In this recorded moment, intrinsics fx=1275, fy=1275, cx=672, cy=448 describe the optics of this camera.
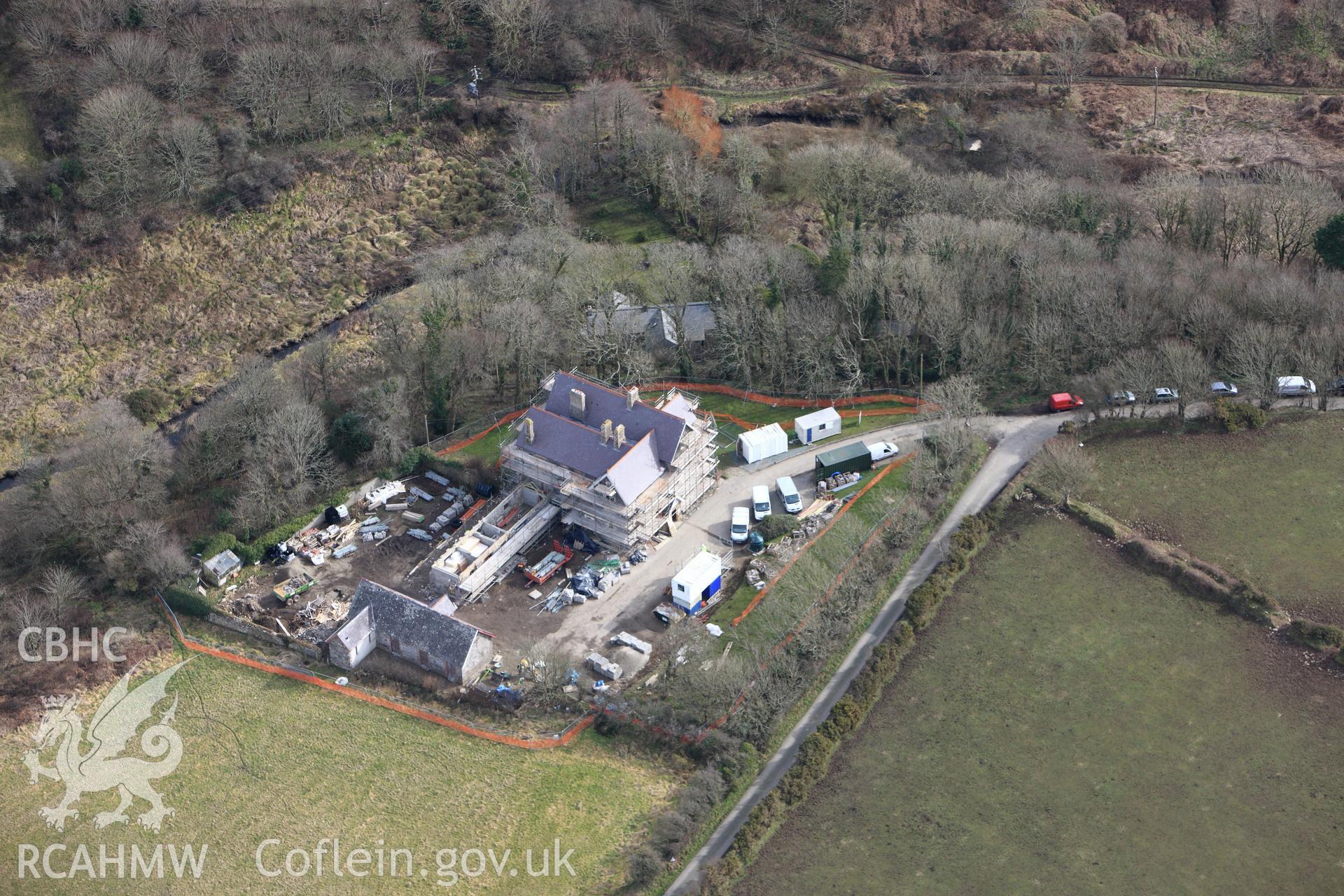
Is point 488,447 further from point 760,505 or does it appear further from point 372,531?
point 760,505

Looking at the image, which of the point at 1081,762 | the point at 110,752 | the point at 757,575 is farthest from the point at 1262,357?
the point at 110,752

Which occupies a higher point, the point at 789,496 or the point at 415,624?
the point at 789,496

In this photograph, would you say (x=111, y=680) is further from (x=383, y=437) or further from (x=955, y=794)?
(x=955, y=794)

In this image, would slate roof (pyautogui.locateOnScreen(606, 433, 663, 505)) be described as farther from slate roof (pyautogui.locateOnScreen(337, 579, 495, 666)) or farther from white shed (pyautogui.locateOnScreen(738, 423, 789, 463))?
slate roof (pyautogui.locateOnScreen(337, 579, 495, 666))

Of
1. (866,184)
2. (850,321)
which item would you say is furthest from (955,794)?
(866,184)

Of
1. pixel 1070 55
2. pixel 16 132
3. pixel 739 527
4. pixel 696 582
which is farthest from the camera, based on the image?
pixel 1070 55

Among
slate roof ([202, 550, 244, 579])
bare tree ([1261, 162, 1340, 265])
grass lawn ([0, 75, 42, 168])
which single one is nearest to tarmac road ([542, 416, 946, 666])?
slate roof ([202, 550, 244, 579])
